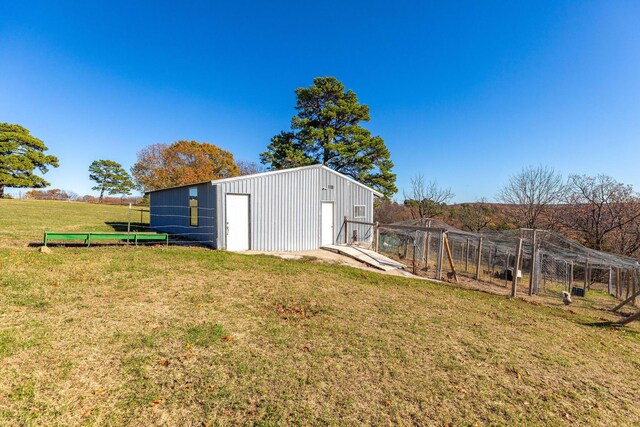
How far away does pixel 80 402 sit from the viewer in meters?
2.44

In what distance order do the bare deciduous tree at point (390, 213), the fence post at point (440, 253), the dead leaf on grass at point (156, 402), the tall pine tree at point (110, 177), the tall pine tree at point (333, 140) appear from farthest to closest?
the tall pine tree at point (110, 177) < the bare deciduous tree at point (390, 213) < the tall pine tree at point (333, 140) < the fence post at point (440, 253) < the dead leaf on grass at point (156, 402)

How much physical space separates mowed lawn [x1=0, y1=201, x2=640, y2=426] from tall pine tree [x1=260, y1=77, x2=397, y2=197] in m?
15.3

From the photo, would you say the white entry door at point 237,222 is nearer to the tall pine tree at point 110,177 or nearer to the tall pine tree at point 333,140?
the tall pine tree at point 333,140

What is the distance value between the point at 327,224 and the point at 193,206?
5.97 metres

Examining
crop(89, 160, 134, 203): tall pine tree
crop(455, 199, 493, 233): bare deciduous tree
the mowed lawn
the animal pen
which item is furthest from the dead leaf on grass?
crop(89, 160, 134, 203): tall pine tree

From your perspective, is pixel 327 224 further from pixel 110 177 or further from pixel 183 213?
pixel 110 177

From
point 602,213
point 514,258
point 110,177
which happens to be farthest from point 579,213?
point 110,177

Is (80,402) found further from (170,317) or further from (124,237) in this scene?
(124,237)

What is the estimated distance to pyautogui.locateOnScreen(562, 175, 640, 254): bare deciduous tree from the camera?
47.7 ft

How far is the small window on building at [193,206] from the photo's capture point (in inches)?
472

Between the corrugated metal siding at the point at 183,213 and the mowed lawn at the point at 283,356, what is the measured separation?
4.46m

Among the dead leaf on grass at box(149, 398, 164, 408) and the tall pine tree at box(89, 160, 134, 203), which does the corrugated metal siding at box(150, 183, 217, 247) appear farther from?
the tall pine tree at box(89, 160, 134, 203)

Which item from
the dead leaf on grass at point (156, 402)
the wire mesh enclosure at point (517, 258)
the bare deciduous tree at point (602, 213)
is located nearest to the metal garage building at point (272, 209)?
the wire mesh enclosure at point (517, 258)

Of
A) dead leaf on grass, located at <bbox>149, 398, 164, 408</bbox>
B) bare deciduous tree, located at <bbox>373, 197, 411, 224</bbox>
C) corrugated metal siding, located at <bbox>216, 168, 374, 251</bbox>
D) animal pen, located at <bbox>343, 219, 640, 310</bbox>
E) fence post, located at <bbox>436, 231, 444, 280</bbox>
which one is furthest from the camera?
bare deciduous tree, located at <bbox>373, 197, 411, 224</bbox>
